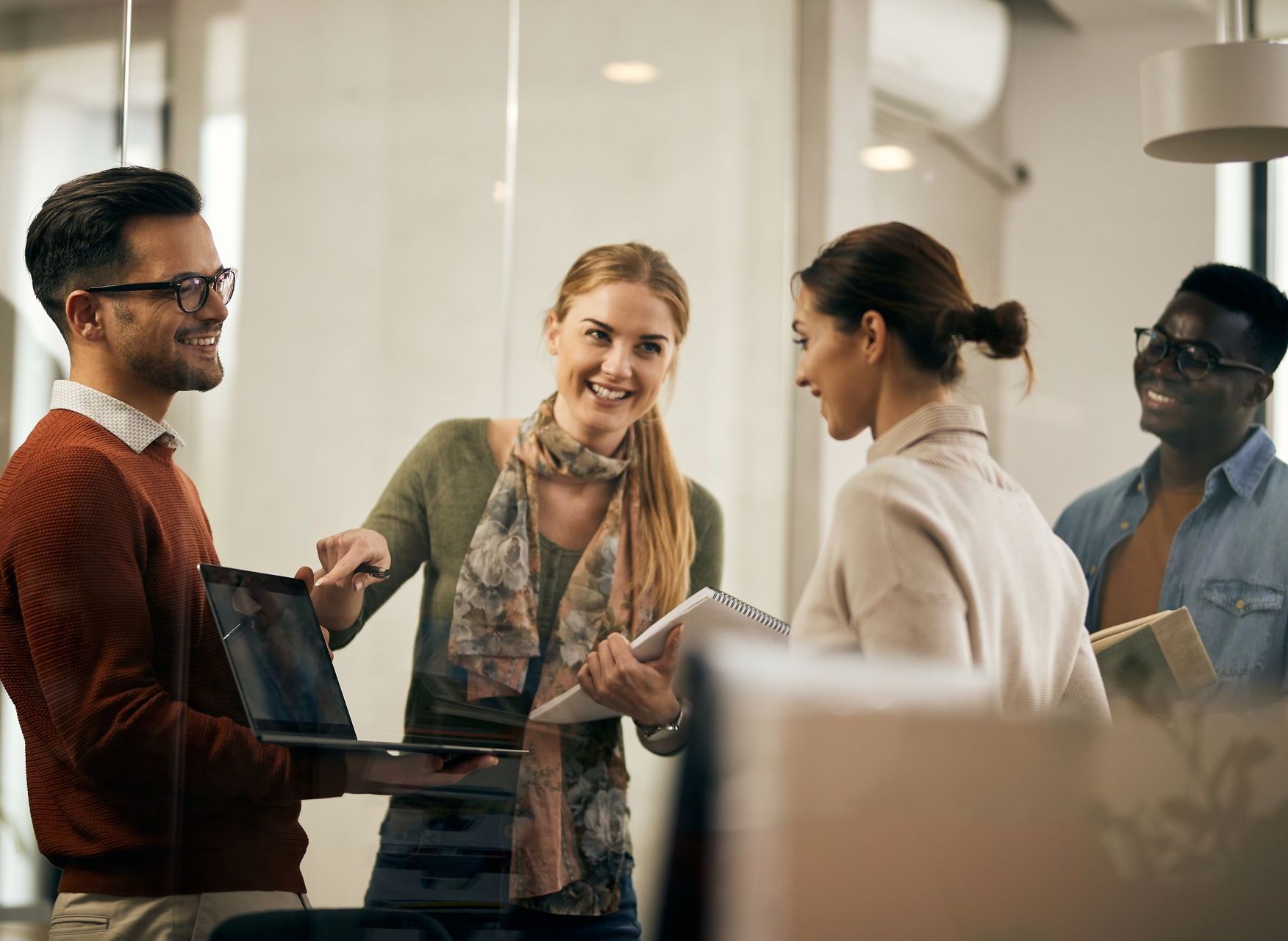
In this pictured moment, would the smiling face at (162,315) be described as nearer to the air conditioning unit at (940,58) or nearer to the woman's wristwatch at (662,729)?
the woman's wristwatch at (662,729)

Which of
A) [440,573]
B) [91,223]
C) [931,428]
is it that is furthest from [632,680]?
[91,223]

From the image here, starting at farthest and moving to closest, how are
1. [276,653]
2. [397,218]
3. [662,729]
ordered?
[397,218], [662,729], [276,653]

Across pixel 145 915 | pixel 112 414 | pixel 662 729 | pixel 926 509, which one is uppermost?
pixel 112 414

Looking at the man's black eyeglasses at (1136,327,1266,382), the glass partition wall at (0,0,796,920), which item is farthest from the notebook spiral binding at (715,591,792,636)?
the man's black eyeglasses at (1136,327,1266,382)

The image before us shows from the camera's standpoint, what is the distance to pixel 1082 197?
220cm

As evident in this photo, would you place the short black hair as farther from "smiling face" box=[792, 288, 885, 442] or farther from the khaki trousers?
the khaki trousers

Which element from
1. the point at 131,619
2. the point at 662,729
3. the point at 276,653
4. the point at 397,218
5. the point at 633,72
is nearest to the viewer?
the point at 131,619

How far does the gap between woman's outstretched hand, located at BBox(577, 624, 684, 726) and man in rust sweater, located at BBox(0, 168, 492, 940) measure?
414mm

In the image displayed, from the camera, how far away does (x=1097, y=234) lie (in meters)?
2.19

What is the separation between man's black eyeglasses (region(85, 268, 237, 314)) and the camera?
1950 mm

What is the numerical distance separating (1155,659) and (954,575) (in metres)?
0.43

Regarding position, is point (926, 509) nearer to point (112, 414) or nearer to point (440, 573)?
point (440, 573)

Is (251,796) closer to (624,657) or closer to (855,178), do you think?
(624,657)

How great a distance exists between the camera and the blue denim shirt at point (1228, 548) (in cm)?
202
